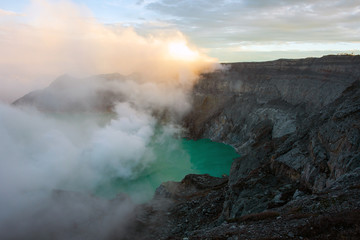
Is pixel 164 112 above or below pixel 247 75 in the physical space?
below

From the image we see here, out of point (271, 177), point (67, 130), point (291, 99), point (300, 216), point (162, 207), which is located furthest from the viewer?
point (67, 130)

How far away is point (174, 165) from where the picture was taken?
38688 mm

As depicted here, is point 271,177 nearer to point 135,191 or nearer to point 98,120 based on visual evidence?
point 135,191

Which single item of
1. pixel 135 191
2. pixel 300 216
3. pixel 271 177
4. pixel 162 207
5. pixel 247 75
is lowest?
pixel 135 191

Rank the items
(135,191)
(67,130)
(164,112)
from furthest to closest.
→ (164,112) < (67,130) < (135,191)

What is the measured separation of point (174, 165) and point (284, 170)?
2376cm

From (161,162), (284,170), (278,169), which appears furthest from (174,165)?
(284,170)

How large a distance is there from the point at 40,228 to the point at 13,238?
1806 millimetres

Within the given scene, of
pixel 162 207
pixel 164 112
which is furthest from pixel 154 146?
pixel 162 207

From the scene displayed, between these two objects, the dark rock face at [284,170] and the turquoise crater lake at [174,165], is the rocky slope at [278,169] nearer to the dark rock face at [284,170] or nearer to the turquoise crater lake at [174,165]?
the dark rock face at [284,170]

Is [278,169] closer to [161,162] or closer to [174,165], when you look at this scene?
[174,165]

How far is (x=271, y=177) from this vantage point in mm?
16781

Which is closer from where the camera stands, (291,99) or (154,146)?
(291,99)

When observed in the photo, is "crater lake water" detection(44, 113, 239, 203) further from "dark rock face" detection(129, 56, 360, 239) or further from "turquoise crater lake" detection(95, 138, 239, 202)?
"dark rock face" detection(129, 56, 360, 239)
